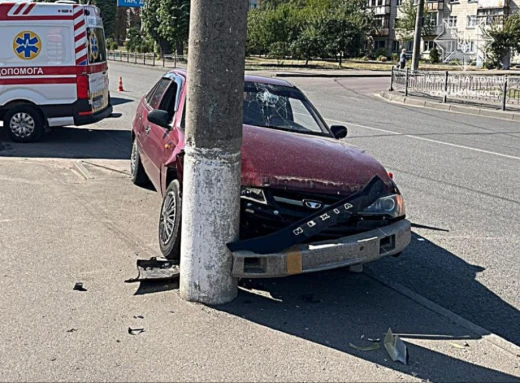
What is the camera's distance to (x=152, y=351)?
4250mm

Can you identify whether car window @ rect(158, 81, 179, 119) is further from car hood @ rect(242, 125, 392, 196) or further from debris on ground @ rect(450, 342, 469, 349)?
debris on ground @ rect(450, 342, 469, 349)

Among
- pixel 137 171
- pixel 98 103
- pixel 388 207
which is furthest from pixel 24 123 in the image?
pixel 388 207

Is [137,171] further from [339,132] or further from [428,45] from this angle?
[428,45]

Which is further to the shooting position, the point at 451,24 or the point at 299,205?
the point at 451,24

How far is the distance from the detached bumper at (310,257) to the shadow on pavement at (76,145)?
707 centimetres

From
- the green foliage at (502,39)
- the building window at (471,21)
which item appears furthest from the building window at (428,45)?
the green foliage at (502,39)

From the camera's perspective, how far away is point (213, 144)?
187 inches

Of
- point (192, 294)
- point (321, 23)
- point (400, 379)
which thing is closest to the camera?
point (400, 379)

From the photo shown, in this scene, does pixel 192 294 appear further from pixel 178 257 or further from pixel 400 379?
pixel 400 379

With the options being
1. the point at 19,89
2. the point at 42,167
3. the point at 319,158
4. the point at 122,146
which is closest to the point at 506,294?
the point at 319,158

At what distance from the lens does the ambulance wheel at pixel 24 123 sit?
500 inches

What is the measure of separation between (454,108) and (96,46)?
1392 centimetres

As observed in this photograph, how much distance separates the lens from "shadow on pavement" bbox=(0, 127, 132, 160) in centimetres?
1178

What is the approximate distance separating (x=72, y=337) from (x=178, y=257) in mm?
1378
